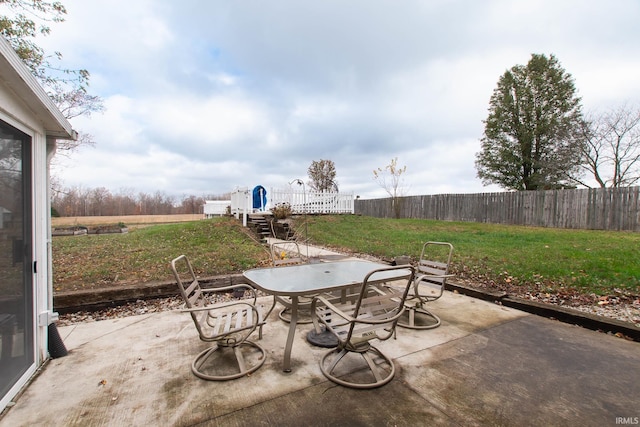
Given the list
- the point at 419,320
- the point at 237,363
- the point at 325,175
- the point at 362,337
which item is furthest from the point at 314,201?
the point at 325,175

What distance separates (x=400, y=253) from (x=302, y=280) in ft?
14.3

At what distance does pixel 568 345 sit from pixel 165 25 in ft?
25.8

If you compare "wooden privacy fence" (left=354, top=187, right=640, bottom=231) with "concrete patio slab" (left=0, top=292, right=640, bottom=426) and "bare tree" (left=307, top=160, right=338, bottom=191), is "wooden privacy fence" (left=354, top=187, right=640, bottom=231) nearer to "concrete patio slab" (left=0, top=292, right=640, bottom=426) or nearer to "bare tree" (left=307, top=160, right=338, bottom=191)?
"bare tree" (left=307, top=160, right=338, bottom=191)

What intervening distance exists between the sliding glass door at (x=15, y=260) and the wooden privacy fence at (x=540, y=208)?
1515 centimetres

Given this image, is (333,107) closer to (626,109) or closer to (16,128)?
(16,128)

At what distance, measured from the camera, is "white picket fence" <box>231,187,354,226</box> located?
11047mm

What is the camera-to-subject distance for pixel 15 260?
2033 millimetres

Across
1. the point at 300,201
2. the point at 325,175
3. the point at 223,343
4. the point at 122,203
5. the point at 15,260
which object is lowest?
the point at 223,343

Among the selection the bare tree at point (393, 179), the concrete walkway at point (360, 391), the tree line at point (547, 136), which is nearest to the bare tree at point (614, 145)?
the tree line at point (547, 136)

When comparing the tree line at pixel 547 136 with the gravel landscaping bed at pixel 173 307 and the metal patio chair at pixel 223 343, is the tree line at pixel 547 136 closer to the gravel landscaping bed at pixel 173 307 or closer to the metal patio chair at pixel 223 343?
the gravel landscaping bed at pixel 173 307

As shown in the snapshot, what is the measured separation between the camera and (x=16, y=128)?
2.05 metres

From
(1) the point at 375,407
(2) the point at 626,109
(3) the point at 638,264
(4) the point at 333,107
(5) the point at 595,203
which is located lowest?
(1) the point at 375,407

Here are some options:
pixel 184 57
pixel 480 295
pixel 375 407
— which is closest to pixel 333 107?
pixel 184 57

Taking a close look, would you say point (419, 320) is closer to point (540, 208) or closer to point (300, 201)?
point (300, 201)
